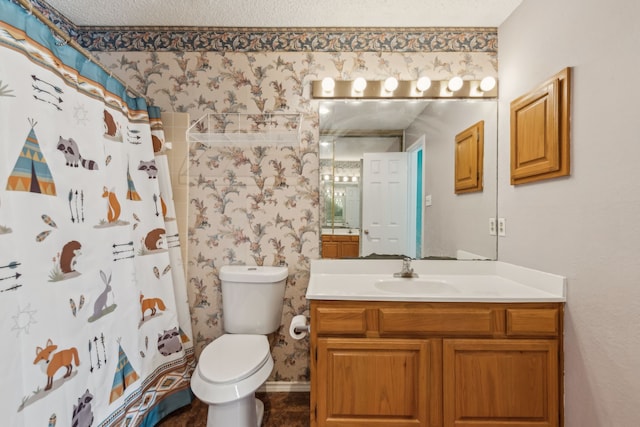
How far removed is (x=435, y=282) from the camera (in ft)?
5.46

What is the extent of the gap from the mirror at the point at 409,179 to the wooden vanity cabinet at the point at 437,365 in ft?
1.73

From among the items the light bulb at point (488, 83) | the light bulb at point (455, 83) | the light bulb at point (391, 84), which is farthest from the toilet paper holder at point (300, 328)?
the light bulb at point (488, 83)

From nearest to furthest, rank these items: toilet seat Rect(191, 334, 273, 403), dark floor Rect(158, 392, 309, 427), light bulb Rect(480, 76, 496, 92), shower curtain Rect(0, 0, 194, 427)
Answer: shower curtain Rect(0, 0, 194, 427)
toilet seat Rect(191, 334, 273, 403)
dark floor Rect(158, 392, 309, 427)
light bulb Rect(480, 76, 496, 92)

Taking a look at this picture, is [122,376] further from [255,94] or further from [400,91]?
[400,91]

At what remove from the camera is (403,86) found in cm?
181

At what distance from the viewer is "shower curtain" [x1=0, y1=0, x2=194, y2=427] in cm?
93

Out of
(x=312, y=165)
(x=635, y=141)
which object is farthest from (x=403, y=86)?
(x=635, y=141)

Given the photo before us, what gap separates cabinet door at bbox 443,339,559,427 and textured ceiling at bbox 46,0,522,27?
1.80 m

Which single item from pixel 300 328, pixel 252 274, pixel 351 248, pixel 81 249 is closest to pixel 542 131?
pixel 351 248

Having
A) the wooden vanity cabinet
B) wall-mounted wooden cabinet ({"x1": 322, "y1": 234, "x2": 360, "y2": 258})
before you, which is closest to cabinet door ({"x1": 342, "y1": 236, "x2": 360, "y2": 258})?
wall-mounted wooden cabinet ({"x1": 322, "y1": 234, "x2": 360, "y2": 258})

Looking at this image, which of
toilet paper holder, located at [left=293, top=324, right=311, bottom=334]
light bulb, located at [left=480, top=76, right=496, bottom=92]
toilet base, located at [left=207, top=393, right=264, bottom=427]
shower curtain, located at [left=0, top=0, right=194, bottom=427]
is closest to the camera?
shower curtain, located at [left=0, top=0, right=194, bottom=427]

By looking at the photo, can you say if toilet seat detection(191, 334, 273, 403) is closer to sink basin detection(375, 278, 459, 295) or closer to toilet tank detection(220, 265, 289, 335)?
toilet tank detection(220, 265, 289, 335)

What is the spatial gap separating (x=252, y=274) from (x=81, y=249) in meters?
0.80

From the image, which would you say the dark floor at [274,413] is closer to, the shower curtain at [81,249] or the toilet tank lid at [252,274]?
the shower curtain at [81,249]
